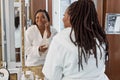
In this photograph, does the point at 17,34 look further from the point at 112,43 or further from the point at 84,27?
the point at 112,43

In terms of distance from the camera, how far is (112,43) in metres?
1.94

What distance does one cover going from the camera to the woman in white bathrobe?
1171 millimetres

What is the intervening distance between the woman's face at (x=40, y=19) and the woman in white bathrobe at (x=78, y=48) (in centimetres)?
43

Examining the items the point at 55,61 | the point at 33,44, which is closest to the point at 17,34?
the point at 33,44

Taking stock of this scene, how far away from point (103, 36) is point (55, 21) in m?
0.52

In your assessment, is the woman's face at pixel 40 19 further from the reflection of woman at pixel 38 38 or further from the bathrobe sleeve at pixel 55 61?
the bathrobe sleeve at pixel 55 61

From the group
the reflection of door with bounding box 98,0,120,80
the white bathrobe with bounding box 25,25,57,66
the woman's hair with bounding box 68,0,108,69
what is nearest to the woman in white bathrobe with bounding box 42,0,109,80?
the woman's hair with bounding box 68,0,108,69

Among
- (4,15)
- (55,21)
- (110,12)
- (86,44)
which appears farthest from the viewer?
(110,12)

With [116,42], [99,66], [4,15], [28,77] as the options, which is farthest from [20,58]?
[116,42]

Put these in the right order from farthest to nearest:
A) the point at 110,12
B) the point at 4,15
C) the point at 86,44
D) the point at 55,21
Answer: the point at 110,12, the point at 55,21, the point at 4,15, the point at 86,44

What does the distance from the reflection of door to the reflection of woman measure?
0.52 metres

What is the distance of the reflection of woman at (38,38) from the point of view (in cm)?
163

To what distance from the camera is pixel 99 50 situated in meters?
1.24

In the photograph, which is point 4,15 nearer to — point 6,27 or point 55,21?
point 6,27
